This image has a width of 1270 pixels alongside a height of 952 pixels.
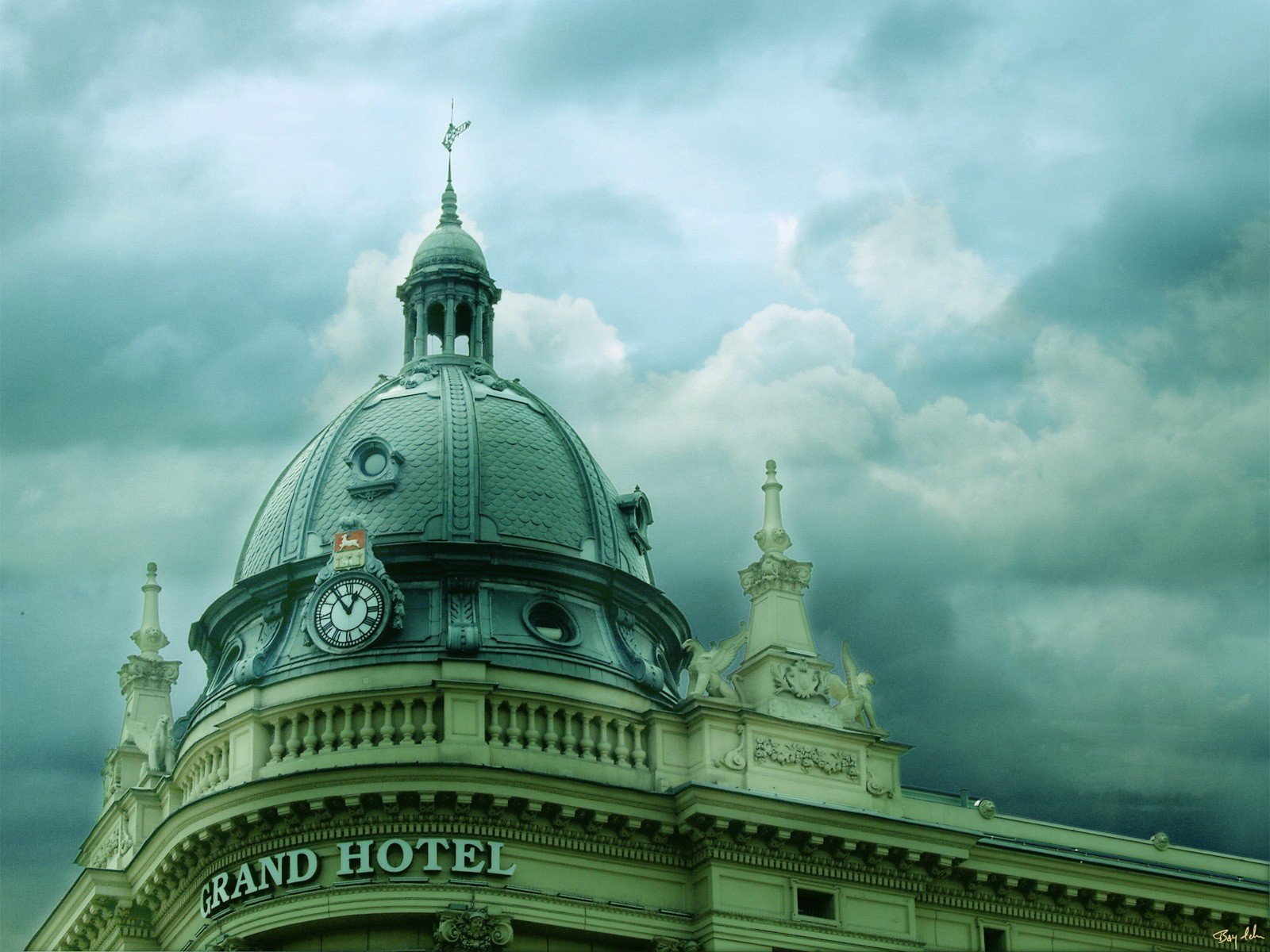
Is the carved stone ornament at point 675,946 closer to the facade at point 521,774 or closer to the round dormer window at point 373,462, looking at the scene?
the facade at point 521,774

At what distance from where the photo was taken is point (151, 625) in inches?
2542

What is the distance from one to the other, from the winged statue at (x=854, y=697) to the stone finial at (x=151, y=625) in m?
21.1

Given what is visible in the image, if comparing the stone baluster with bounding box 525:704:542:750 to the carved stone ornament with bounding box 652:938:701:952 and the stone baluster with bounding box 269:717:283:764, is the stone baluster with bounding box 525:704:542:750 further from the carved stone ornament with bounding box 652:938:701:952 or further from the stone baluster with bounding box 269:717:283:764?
the stone baluster with bounding box 269:717:283:764

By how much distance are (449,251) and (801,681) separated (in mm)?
19455

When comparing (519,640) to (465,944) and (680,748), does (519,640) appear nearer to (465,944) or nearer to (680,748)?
(680,748)

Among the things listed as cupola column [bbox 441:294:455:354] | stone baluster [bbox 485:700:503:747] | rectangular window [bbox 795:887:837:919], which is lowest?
rectangular window [bbox 795:887:837:919]

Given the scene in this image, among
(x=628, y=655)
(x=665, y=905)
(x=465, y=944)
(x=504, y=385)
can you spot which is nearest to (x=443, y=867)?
(x=465, y=944)

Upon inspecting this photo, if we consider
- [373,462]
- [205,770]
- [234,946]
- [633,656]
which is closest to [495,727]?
[633,656]

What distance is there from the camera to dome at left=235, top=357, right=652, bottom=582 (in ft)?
190

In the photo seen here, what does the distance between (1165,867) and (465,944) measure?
64.2 feet

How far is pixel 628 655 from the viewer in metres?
57.1

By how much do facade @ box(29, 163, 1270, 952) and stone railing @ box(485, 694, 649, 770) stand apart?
7 cm
